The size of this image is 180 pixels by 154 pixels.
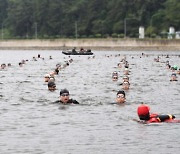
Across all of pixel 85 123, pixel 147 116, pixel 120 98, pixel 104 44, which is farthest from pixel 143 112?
pixel 104 44

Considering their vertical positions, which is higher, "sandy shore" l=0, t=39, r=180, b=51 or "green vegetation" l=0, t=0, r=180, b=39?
"green vegetation" l=0, t=0, r=180, b=39

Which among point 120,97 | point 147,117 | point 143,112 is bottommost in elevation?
point 147,117

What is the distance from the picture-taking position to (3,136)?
26812mm

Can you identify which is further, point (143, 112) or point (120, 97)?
point (120, 97)

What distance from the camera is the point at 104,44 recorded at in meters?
160

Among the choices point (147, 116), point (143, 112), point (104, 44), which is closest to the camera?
point (143, 112)

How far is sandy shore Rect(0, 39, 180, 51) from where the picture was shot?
151125mm

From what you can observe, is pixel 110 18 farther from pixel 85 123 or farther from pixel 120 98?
pixel 85 123

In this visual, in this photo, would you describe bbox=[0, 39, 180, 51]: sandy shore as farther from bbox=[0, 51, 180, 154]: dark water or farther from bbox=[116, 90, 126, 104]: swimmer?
bbox=[116, 90, 126, 104]: swimmer

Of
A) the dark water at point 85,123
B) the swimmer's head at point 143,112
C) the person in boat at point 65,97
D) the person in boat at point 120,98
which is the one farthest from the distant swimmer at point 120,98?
the swimmer's head at point 143,112

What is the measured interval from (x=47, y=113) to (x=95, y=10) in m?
156

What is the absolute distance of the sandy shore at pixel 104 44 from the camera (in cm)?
15112

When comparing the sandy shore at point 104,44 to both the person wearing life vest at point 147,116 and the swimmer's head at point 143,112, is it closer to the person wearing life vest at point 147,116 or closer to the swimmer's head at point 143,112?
the person wearing life vest at point 147,116

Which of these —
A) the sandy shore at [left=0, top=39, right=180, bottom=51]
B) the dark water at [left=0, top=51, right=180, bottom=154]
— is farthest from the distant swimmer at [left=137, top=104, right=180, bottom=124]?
the sandy shore at [left=0, top=39, right=180, bottom=51]
